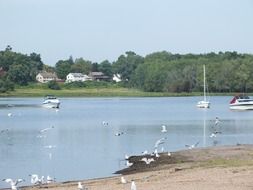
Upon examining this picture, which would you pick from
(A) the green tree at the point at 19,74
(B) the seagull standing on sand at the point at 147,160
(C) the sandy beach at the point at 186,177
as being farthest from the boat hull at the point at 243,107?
(A) the green tree at the point at 19,74

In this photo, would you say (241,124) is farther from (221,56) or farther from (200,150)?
(221,56)

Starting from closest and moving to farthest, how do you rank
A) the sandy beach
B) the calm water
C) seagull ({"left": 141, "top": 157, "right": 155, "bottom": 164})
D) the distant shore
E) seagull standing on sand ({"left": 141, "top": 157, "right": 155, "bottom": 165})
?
the sandy beach
seagull standing on sand ({"left": 141, "top": 157, "right": 155, "bottom": 165})
seagull ({"left": 141, "top": 157, "right": 155, "bottom": 164})
the calm water
the distant shore

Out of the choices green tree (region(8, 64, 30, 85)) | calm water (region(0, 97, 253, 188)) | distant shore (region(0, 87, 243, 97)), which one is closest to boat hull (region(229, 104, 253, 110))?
calm water (region(0, 97, 253, 188))

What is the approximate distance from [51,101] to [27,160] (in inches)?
3147

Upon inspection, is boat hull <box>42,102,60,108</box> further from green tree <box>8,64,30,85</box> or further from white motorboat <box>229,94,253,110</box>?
green tree <box>8,64,30,85</box>

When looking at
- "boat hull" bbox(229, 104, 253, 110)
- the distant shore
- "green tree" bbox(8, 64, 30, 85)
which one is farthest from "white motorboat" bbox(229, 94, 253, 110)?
"green tree" bbox(8, 64, 30, 85)

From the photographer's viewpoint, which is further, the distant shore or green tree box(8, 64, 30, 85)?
green tree box(8, 64, 30, 85)

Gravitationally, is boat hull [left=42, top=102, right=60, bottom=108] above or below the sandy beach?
below

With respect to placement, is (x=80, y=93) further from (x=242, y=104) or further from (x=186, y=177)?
(x=186, y=177)

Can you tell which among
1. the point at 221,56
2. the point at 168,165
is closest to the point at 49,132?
the point at 168,165

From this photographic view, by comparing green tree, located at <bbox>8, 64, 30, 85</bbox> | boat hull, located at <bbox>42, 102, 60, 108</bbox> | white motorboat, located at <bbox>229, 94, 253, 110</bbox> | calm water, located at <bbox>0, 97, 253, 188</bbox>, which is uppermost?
green tree, located at <bbox>8, 64, 30, 85</bbox>

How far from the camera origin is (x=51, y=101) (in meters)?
119

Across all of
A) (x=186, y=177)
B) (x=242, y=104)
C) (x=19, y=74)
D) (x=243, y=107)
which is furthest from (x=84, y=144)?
(x=19, y=74)

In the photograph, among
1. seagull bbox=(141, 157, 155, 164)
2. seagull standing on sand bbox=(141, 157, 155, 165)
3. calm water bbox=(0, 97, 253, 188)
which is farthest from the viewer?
calm water bbox=(0, 97, 253, 188)
